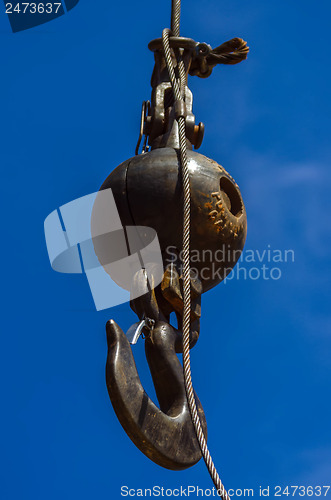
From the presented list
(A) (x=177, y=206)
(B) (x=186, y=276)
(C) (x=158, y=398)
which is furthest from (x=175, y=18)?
(C) (x=158, y=398)

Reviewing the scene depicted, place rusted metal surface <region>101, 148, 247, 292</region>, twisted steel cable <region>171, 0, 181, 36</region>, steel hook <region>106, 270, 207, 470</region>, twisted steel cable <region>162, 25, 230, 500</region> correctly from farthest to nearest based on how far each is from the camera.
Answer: twisted steel cable <region>171, 0, 181, 36</region> → rusted metal surface <region>101, 148, 247, 292</region> → steel hook <region>106, 270, 207, 470</region> → twisted steel cable <region>162, 25, 230, 500</region>

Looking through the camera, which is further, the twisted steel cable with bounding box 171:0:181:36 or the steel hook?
the twisted steel cable with bounding box 171:0:181:36

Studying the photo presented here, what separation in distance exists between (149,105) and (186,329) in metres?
1.61

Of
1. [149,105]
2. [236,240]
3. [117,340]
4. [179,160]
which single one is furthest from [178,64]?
[117,340]

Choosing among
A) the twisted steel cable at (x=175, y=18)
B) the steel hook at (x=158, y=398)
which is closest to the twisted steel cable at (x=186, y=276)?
the twisted steel cable at (x=175, y=18)

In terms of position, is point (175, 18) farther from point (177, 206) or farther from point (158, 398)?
point (158, 398)

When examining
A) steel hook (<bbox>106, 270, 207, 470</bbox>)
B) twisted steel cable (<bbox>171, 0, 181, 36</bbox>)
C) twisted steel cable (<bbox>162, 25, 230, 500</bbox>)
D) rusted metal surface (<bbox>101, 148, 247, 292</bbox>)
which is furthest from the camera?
twisted steel cable (<bbox>171, 0, 181, 36</bbox>)

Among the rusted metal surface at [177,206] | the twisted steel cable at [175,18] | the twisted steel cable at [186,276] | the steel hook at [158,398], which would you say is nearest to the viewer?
the twisted steel cable at [186,276]

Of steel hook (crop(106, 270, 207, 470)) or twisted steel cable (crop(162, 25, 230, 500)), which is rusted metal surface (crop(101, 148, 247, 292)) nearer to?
twisted steel cable (crop(162, 25, 230, 500))

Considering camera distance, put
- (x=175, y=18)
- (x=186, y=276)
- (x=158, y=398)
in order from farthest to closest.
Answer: (x=175, y=18), (x=158, y=398), (x=186, y=276)

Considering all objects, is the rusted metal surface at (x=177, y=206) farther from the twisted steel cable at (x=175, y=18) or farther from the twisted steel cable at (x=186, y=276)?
the twisted steel cable at (x=175, y=18)

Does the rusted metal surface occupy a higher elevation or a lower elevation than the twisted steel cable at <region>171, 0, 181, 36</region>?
lower

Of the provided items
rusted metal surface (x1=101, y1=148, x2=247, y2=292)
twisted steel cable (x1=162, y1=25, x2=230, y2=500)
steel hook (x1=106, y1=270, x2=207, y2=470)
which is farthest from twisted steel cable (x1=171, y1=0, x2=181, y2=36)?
steel hook (x1=106, y1=270, x2=207, y2=470)

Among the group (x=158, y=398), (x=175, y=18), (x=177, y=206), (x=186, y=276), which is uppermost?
(x=175, y=18)
